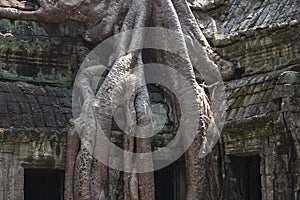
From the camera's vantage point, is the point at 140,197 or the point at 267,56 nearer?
the point at 140,197

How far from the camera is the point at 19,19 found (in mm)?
10625

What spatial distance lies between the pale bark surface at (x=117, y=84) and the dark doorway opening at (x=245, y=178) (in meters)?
0.38

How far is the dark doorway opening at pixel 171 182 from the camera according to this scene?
10.8 metres

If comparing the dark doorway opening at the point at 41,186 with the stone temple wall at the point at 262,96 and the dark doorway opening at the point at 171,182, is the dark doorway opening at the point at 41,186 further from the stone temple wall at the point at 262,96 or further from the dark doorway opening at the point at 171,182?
the stone temple wall at the point at 262,96

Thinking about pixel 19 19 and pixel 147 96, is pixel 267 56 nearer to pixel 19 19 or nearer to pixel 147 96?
pixel 147 96

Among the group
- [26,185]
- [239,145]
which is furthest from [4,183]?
[239,145]

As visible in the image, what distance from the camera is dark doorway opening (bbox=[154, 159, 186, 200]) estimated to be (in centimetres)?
1082

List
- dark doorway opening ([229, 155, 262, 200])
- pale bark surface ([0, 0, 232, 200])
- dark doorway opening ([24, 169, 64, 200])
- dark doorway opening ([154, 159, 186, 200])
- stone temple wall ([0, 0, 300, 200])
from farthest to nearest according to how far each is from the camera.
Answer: dark doorway opening ([24, 169, 64, 200]) → dark doorway opening ([154, 159, 186, 200]) → dark doorway opening ([229, 155, 262, 200]) → pale bark surface ([0, 0, 232, 200]) → stone temple wall ([0, 0, 300, 200])

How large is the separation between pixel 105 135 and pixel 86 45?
1.71 m

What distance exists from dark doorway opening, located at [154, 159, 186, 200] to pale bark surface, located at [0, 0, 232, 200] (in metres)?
0.46

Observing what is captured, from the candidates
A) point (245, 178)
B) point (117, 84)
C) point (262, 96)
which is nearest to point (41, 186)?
point (117, 84)

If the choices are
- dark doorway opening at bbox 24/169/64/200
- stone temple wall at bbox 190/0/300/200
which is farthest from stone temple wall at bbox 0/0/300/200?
dark doorway opening at bbox 24/169/64/200

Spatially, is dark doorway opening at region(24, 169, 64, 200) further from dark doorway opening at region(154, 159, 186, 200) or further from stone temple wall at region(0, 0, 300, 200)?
dark doorway opening at region(154, 159, 186, 200)

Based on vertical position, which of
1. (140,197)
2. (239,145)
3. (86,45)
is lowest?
(140,197)
